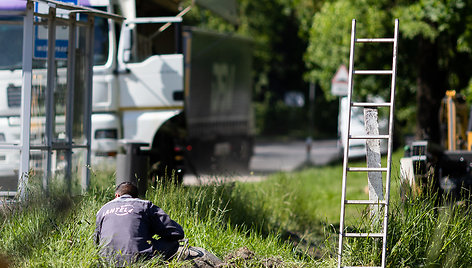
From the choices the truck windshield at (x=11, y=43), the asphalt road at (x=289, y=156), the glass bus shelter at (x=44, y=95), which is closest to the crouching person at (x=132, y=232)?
the glass bus shelter at (x=44, y=95)

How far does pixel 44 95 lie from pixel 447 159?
591 centimetres

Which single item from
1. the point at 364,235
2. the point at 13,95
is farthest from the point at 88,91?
the point at 364,235

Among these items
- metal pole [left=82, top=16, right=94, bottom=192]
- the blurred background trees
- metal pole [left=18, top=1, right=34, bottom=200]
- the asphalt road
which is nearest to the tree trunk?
the blurred background trees

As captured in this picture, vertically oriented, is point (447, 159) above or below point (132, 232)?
above

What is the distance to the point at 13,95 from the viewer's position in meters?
9.40

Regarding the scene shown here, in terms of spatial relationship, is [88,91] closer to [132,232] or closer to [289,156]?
[132,232]

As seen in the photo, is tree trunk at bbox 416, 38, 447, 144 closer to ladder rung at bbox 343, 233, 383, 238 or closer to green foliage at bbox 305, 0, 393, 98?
green foliage at bbox 305, 0, 393, 98

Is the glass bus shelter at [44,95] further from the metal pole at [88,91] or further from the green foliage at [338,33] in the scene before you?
the green foliage at [338,33]

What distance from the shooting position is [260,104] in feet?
170

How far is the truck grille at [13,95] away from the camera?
9.33 metres

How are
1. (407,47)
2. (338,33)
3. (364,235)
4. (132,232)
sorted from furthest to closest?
(407,47)
(338,33)
(364,235)
(132,232)

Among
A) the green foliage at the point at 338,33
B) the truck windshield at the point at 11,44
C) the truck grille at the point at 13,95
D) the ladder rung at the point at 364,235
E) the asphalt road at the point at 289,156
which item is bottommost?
the asphalt road at the point at 289,156

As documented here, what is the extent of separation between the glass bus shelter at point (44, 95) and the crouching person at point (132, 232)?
1741mm

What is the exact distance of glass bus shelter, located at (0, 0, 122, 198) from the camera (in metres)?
8.66
